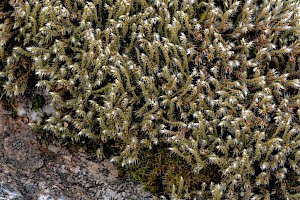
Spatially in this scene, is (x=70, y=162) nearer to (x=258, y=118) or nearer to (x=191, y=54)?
(x=191, y=54)

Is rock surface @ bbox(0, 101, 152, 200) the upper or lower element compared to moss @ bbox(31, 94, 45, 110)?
lower

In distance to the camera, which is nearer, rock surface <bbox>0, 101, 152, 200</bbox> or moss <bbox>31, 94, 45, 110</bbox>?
rock surface <bbox>0, 101, 152, 200</bbox>

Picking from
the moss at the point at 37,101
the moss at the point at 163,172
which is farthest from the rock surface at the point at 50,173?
the moss at the point at 37,101

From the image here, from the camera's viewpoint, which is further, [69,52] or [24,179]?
Result: [69,52]

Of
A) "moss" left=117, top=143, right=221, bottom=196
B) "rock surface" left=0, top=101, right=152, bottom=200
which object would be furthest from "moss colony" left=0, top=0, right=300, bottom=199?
"rock surface" left=0, top=101, right=152, bottom=200

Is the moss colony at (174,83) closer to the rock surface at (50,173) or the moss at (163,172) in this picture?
the moss at (163,172)

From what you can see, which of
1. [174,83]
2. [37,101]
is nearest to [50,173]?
[37,101]

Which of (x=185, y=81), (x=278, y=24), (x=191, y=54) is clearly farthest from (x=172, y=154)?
(x=278, y=24)

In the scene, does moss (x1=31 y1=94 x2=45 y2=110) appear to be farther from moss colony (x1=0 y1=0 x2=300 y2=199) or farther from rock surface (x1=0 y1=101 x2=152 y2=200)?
rock surface (x1=0 y1=101 x2=152 y2=200)

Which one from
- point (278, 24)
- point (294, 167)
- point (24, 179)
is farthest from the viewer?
point (278, 24)
